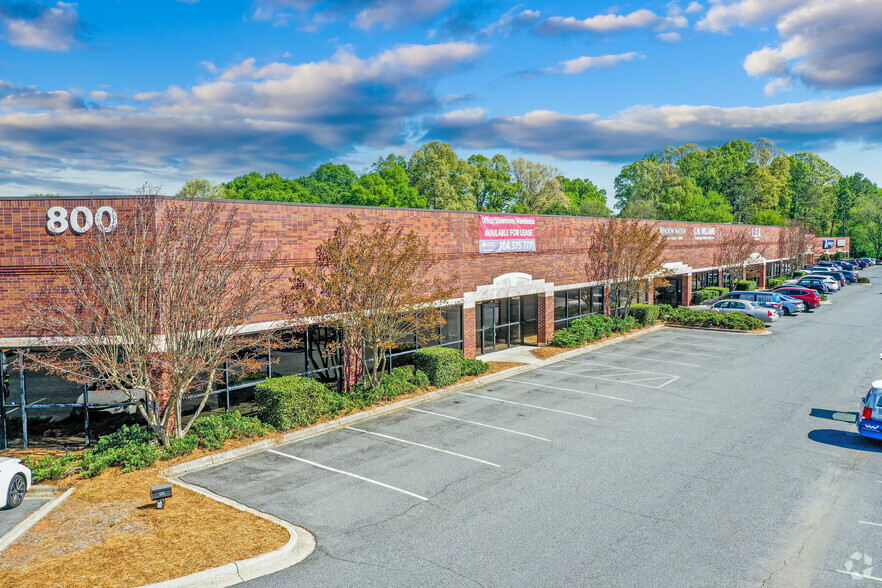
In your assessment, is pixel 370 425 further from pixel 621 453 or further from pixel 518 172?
pixel 518 172

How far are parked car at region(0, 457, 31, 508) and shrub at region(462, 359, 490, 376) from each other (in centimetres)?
1448

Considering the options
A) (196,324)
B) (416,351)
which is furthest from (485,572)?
(416,351)

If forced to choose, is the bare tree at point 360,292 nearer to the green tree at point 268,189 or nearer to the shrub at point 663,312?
the shrub at point 663,312

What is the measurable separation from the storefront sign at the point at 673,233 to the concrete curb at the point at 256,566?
124 ft

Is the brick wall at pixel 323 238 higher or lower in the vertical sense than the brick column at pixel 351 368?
higher

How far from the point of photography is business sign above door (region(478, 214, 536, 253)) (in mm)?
27328

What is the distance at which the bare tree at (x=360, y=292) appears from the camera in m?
19.4

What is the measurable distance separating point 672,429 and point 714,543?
23.2ft

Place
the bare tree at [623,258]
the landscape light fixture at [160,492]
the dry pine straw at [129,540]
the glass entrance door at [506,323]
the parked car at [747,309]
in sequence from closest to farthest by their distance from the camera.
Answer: the dry pine straw at [129,540]
the landscape light fixture at [160,492]
the glass entrance door at [506,323]
the bare tree at [623,258]
the parked car at [747,309]

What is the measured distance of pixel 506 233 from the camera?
1125 inches

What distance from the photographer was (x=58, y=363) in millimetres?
15156

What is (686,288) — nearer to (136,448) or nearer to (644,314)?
(644,314)

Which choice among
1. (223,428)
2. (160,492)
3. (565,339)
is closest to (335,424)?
(223,428)

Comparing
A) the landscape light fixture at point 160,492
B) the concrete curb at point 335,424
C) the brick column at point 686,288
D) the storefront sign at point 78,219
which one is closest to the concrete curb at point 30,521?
the concrete curb at point 335,424
